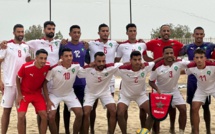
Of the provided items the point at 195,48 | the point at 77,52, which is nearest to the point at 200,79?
the point at 195,48

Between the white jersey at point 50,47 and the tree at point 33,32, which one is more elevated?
the tree at point 33,32

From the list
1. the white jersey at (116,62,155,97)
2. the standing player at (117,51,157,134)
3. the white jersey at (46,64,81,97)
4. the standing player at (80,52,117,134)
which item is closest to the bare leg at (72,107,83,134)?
the standing player at (80,52,117,134)

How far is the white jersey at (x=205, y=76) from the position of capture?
8977 millimetres

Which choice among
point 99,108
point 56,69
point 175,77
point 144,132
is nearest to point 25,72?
point 56,69

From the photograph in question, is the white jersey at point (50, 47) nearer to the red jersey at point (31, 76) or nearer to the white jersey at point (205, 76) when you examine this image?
the red jersey at point (31, 76)

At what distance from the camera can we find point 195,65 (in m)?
9.05

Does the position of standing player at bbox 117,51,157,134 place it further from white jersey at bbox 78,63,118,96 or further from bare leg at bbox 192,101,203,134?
bare leg at bbox 192,101,203,134

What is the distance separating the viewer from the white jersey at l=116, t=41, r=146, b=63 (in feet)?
32.1

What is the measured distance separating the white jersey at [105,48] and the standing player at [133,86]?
0.77 m

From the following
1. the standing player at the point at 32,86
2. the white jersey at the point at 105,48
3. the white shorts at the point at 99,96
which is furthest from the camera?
the white jersey at the point at 105,48

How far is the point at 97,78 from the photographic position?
29.5 feet

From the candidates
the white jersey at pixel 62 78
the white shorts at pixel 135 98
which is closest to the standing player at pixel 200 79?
the white shorts at pixel 135 98

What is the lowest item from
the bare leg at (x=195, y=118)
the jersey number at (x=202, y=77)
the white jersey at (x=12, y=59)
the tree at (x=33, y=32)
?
the bare leg at (x=195, y=118)

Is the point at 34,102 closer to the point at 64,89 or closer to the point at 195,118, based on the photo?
the point at 64,89
